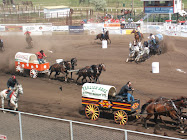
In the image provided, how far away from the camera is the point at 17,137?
1113 cm

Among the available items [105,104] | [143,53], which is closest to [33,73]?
[143,53]

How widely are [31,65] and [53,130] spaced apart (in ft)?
Answer: 44.5

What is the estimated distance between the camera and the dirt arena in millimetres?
16234

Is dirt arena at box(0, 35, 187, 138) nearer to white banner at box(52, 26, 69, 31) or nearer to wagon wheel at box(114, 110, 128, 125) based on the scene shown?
wagon wheel at box(114, 110, 128, 125)

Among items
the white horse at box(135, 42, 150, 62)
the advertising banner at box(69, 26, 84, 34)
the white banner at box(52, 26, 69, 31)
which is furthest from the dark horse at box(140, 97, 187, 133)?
the white banner at box(52, 26, 69, 31)

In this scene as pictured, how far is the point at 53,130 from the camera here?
1007 centimetres

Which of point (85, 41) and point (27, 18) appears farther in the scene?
point (27, 18)

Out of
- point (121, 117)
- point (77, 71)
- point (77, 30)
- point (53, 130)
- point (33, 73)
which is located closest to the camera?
point (53, 130)

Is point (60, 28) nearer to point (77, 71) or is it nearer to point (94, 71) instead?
point (77, 71)

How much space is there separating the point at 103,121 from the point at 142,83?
7668 mm

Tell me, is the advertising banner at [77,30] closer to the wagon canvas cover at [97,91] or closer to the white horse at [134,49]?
the white horse at [134,49]

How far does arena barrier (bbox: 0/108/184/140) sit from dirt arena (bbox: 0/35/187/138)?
4.10 m

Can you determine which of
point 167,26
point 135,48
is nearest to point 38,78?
point 135,48

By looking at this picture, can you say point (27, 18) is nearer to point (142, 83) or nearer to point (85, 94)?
point (142, 83)
